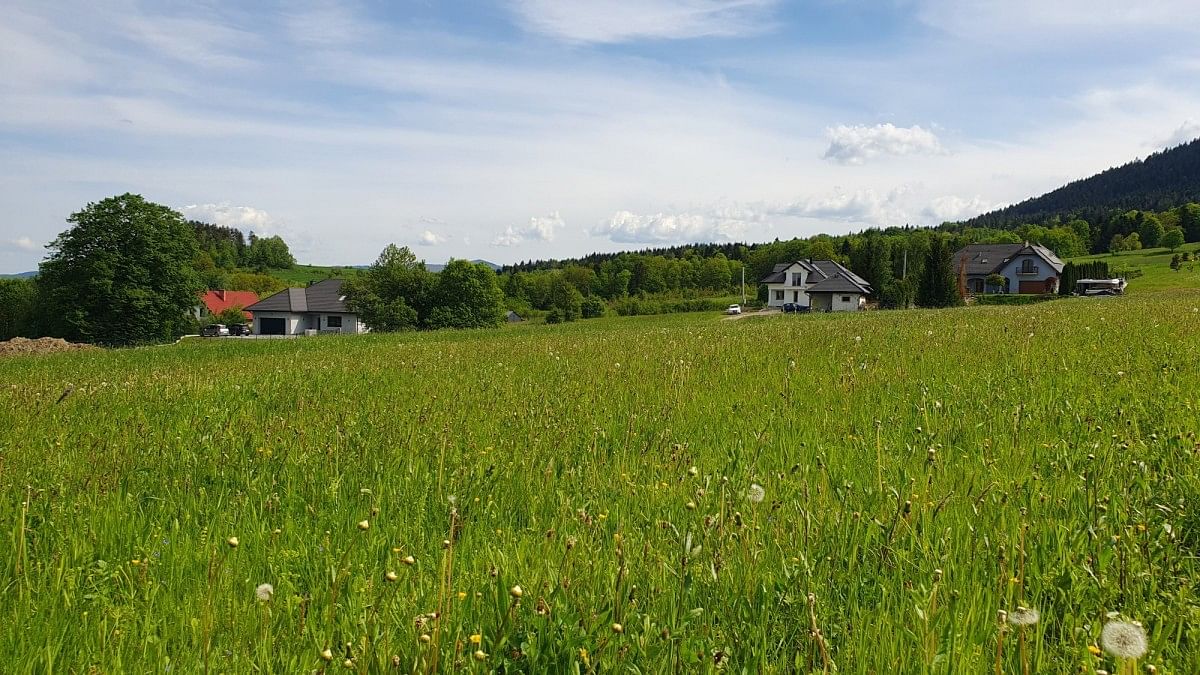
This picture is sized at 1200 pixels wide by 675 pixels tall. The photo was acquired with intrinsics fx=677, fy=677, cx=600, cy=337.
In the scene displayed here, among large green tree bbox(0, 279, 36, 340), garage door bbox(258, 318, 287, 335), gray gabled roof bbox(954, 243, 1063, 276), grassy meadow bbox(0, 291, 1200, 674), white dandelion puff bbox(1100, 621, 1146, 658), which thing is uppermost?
gray gabled roof bbox(954, 243, 1063, 276)

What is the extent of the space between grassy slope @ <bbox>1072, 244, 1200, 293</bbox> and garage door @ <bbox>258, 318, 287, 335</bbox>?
9884cm

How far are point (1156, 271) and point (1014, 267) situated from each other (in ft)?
55.0

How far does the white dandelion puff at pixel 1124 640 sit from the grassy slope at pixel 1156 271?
69.2m

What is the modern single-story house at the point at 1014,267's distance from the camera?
9200cm

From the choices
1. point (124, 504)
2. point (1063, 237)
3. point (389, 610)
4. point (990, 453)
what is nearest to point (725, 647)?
point (389, 610)

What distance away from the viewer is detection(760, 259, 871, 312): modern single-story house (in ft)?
279

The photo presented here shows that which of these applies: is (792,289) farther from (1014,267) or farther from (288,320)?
(288,320)

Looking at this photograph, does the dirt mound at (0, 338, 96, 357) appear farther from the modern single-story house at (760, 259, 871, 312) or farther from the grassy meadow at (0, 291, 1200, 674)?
the modern single-story house at (760, 259, 871, 312)

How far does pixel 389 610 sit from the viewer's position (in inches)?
93.6

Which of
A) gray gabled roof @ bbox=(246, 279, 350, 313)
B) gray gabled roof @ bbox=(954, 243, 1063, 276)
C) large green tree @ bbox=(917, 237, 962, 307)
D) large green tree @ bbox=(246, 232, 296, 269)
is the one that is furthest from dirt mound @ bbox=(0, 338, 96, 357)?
large green tree @ bbox=(246, 232, 296, 269)

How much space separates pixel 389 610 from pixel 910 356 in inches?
276

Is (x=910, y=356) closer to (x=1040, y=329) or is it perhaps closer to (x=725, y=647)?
(x=1040, y=329)

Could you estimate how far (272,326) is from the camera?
318 feet

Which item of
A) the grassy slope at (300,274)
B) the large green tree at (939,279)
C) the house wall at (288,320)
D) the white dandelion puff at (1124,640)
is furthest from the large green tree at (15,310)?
the white dandelion puff at (1124,640)
